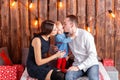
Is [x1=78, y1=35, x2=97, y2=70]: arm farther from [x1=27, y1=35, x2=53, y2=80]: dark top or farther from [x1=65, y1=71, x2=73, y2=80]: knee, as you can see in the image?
[x1=27, y1=35, x2=53, y2=80]: dark top

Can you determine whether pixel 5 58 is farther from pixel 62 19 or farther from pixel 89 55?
pixel 89 55

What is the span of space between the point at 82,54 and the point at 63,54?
0.28 meters

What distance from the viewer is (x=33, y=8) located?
16.4ft

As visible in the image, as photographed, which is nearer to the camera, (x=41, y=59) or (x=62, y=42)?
(x=41, y=59)

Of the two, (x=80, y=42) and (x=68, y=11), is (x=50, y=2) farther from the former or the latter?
(x=80, y=42)

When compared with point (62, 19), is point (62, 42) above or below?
below

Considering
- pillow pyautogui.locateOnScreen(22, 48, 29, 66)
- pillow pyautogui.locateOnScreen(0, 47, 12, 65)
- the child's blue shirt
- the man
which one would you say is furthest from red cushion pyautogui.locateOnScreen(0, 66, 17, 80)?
the man

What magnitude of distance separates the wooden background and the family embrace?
1.06 metres

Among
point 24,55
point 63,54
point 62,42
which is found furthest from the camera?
point 24,55

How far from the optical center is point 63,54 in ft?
13.2

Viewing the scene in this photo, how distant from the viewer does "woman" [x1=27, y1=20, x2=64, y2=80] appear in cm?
366

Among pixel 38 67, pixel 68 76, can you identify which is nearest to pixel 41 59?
pixel 38 67

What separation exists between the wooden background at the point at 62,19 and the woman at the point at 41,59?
4.06ft

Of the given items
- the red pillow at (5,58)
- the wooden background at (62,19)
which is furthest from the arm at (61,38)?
the red pillow at (5,58)
